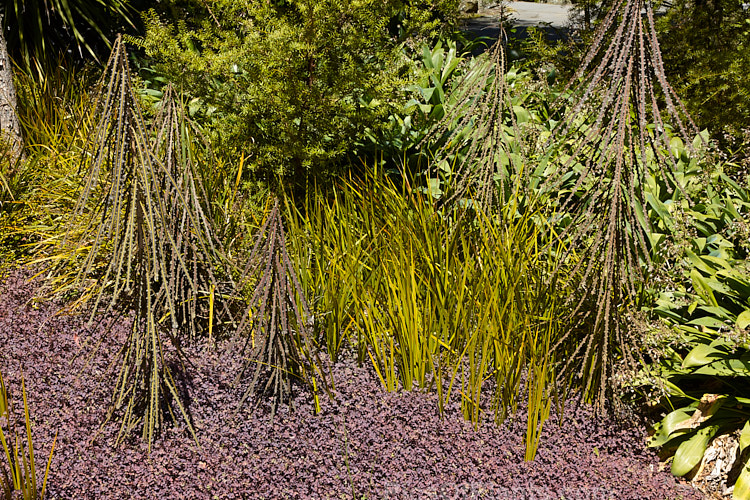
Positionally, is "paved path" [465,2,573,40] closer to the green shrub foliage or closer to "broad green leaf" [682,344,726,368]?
the green shrub foliage

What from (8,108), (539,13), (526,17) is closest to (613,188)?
(8,108)

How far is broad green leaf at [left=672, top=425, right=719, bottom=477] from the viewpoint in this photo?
2.78 meters

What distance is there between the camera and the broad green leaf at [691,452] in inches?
109

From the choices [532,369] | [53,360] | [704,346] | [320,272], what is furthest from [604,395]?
[53,360]

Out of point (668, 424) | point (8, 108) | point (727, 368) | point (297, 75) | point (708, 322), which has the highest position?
point (297, 75)

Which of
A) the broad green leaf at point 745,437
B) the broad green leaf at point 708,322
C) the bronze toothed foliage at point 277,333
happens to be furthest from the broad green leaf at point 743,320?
the bronze toothed foliage at point 277,333

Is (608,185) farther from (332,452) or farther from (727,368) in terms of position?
(332,452)

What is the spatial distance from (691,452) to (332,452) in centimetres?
146

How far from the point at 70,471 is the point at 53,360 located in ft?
2.60

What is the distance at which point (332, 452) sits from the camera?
8.57 feet

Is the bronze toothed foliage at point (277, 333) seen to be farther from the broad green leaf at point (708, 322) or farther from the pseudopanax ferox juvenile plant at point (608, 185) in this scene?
the broad green leaf at point (708, 322)

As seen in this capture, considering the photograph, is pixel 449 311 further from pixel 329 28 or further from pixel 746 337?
pixel 329 28

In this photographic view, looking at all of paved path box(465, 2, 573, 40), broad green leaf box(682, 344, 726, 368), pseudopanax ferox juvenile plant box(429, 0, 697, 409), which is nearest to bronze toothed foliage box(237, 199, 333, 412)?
pseudopanax ferox juvenile plant box(429, 0, 697, 409)

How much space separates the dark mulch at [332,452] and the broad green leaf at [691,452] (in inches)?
2.3
